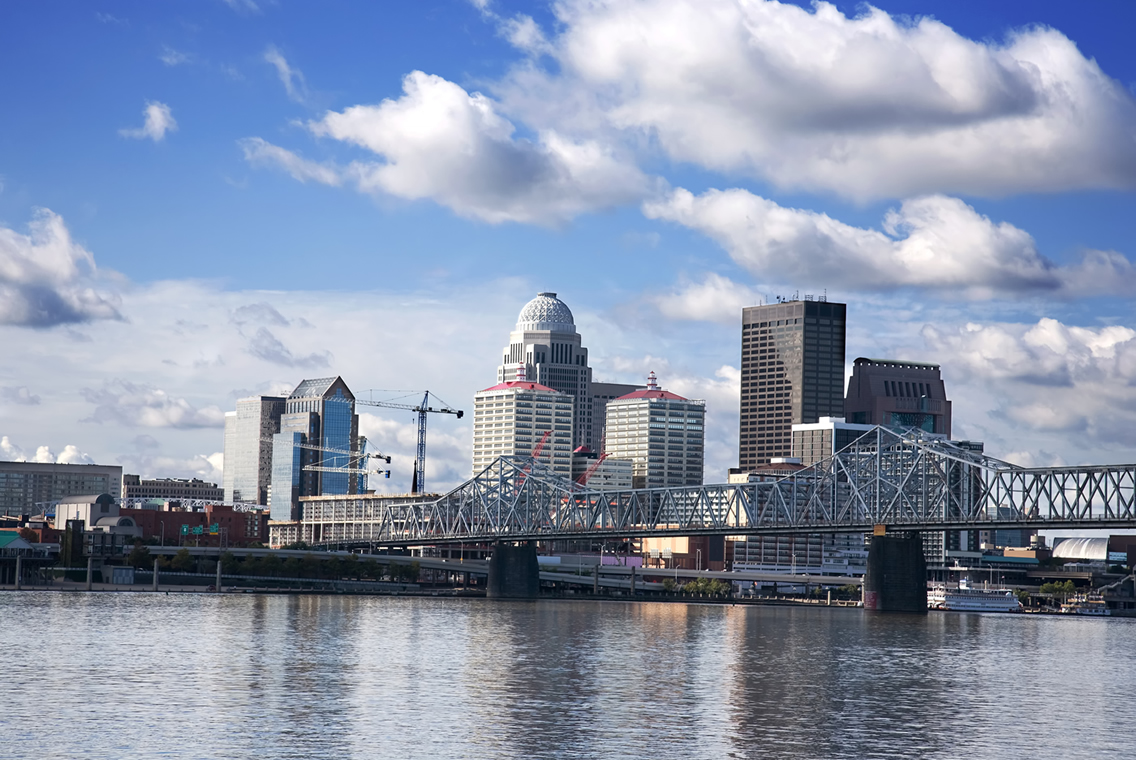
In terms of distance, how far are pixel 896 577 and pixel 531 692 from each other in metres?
117

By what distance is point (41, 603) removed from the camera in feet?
466

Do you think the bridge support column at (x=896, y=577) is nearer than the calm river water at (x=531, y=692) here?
No

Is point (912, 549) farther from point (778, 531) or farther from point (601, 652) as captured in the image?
point (601, 652)

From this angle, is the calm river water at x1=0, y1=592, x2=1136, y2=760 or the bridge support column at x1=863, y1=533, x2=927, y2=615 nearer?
the calm river water at x1=0, y1=592, x2=1136, y2=760

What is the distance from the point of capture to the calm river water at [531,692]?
48906 millimetres

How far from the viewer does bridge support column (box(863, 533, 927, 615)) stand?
173875 millimetres

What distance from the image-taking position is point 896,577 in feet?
572

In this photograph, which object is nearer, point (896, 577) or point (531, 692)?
point (531, 692)

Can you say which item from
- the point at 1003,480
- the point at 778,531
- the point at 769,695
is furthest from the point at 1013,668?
the point at 778,531

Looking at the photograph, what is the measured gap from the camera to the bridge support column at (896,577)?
17388cm

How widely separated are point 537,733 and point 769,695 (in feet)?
58.0

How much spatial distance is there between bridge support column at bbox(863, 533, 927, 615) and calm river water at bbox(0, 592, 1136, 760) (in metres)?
53.1

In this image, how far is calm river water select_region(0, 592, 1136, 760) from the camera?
48.9 metres

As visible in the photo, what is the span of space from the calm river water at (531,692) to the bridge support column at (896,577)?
2092 inches
